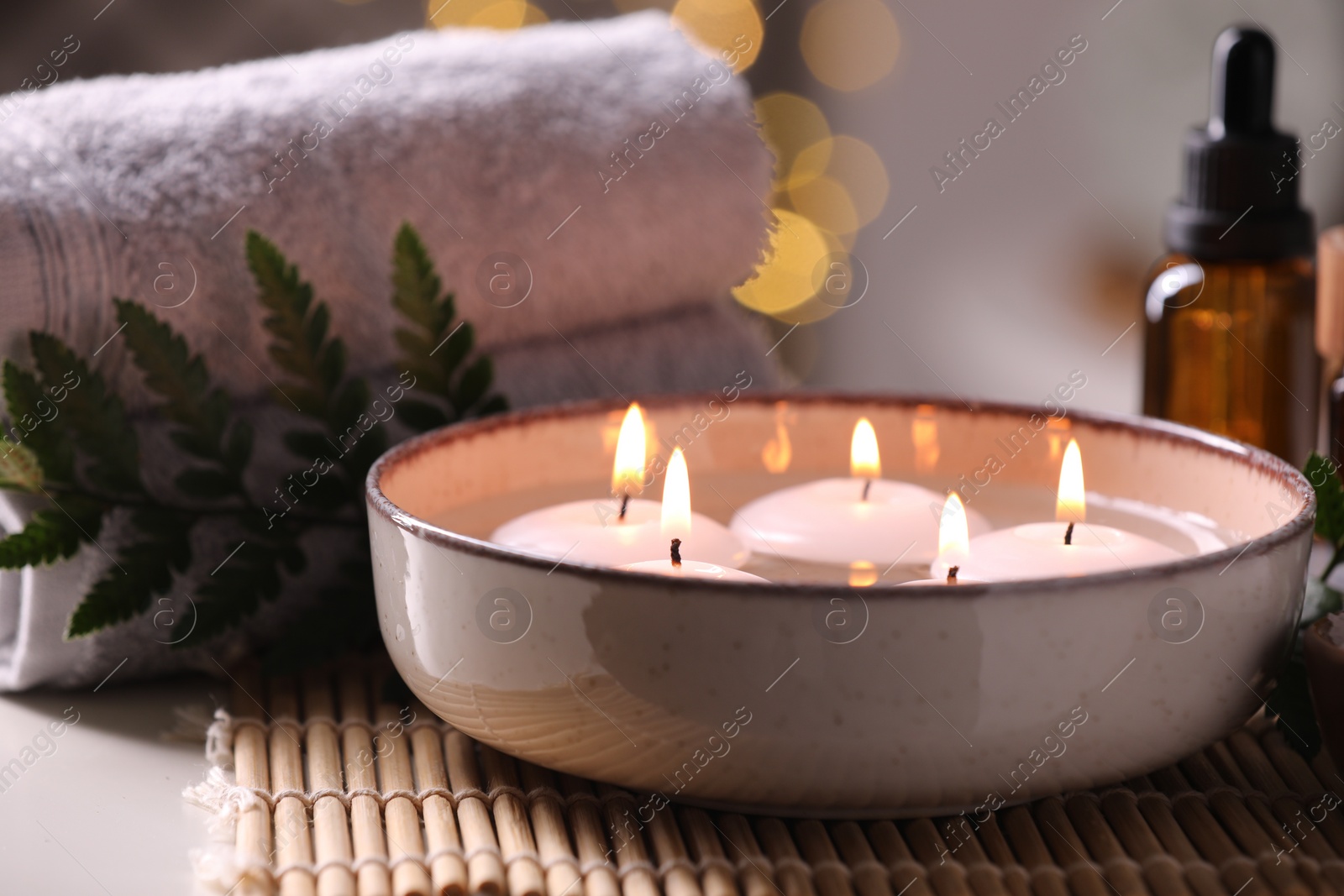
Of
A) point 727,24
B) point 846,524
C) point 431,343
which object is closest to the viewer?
point 846,524

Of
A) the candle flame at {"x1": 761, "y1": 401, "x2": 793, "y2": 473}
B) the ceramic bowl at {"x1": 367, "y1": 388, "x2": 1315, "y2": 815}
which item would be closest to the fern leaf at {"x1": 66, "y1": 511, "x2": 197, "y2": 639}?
the ceramic bowl at {"x1": 367, "y1": 388, "x2": 1315, "y2": 815}

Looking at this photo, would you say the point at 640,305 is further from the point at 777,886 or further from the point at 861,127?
the point at 861,127

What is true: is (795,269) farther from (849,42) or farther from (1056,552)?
(1056,552)

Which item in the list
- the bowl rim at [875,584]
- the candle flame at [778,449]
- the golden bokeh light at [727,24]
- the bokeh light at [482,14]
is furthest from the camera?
the golden bokeh light at [727,24]

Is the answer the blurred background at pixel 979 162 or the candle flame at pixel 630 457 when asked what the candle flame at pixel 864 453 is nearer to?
the candle flame at pixel 630 457

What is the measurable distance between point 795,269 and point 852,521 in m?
0.73

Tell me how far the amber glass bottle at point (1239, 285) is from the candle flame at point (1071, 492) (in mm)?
216

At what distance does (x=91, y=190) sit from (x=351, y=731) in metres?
0.22

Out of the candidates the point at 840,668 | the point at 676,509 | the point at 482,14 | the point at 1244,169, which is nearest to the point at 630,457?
the point at 676,509

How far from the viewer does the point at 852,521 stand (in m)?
0.41

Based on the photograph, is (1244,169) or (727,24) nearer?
(1244,169)

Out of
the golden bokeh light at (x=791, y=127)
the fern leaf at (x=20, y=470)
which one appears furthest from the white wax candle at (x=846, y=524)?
the golden bokeh light at (x=791, y=127)

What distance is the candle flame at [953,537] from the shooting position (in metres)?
0.38

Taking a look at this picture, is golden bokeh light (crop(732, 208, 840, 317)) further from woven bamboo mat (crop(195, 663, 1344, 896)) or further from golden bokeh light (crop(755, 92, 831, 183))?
woven bamboo mat (crop(195, 663, 1344, 896))
